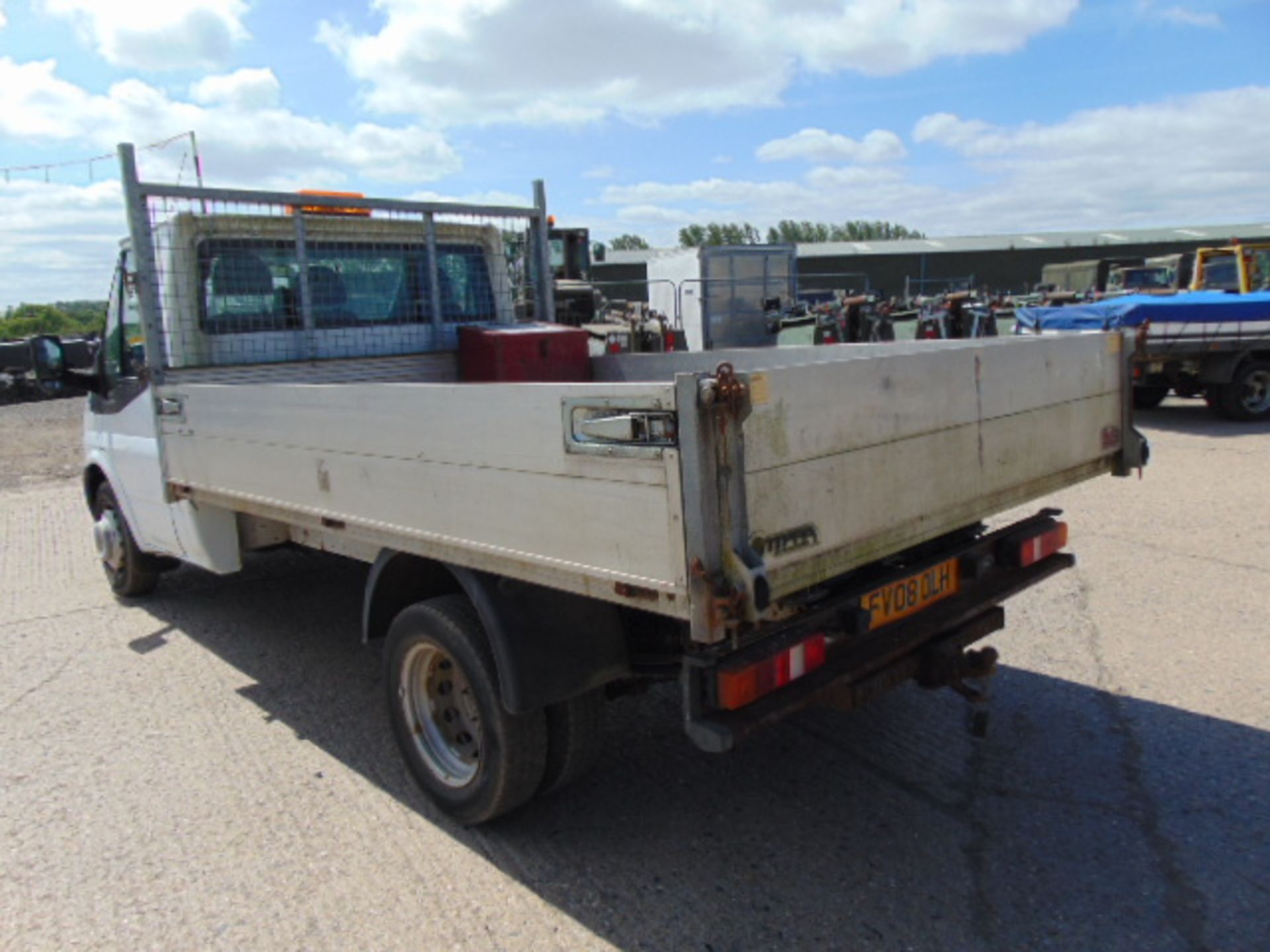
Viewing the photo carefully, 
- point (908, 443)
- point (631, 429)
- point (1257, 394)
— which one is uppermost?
point (631, 429)

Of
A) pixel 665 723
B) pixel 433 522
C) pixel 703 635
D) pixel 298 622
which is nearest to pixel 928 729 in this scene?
pixel 665 723

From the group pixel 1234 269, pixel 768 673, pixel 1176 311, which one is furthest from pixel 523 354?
pixel 1234 269

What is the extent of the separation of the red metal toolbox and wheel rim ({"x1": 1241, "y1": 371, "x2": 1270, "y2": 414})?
9669 millimetres

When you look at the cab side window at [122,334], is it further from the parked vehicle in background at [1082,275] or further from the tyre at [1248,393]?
the parked vehicle in background at [1082,275]

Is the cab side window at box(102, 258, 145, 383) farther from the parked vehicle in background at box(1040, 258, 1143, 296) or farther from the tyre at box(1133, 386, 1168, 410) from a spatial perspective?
the parked vehicle in background at box(1040, 258, 1143, 296)

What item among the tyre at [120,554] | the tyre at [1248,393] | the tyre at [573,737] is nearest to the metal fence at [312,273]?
the tyre at [120,554]

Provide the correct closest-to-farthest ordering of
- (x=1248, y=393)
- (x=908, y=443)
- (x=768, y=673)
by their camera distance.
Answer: (x=768, y=673) < (x=908, y=443) < (x=1248, y=393)

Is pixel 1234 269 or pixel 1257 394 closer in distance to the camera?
pixel 1257 394

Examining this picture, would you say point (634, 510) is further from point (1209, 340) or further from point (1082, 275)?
point (1082, 275)

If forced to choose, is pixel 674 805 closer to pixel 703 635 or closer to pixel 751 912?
pixel 751 912

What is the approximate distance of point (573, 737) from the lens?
3.19 meters

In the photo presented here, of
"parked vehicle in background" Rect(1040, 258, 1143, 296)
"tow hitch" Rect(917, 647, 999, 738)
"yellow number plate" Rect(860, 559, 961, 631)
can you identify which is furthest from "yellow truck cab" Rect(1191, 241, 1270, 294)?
"yellow number plate" Rect(860, 559, 961, 631)

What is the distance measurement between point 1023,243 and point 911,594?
46.5m

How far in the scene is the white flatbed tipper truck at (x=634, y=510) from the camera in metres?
2.43
